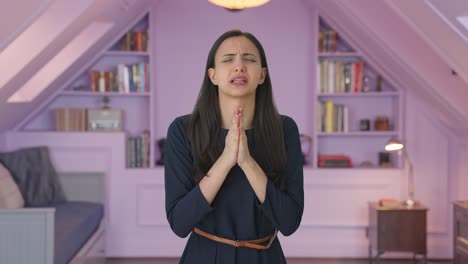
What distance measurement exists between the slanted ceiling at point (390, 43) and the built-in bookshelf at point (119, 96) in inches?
7.1

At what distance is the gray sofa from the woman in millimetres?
1888

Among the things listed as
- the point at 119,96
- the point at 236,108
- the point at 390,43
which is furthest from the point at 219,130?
the point at 119,96

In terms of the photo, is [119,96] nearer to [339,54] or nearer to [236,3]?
[339,54]

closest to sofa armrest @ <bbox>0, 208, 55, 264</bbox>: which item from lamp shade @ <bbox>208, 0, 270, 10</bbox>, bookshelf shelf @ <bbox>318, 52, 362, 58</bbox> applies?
lamp shade @ <bbox>208, 0, 270, 10</bbox>

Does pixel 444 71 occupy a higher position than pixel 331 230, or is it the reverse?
pixel 444 71

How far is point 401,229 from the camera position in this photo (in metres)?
4.21

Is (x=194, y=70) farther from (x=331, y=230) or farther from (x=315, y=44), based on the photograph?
(x=331, y=230)

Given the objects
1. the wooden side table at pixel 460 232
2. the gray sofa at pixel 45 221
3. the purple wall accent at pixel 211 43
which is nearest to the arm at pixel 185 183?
the gray sofa at pixel 45 221

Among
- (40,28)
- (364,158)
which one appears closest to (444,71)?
(364,158)

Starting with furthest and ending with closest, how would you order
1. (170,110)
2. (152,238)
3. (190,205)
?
(170,110)
(152,238)
(190,205)

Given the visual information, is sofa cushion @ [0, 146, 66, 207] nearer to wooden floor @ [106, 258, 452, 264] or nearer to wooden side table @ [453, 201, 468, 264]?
wooden floor @ [106, 258, 452, 264]

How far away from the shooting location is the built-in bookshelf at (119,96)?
485 cm

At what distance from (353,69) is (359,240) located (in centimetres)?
145

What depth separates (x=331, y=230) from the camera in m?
4.88
